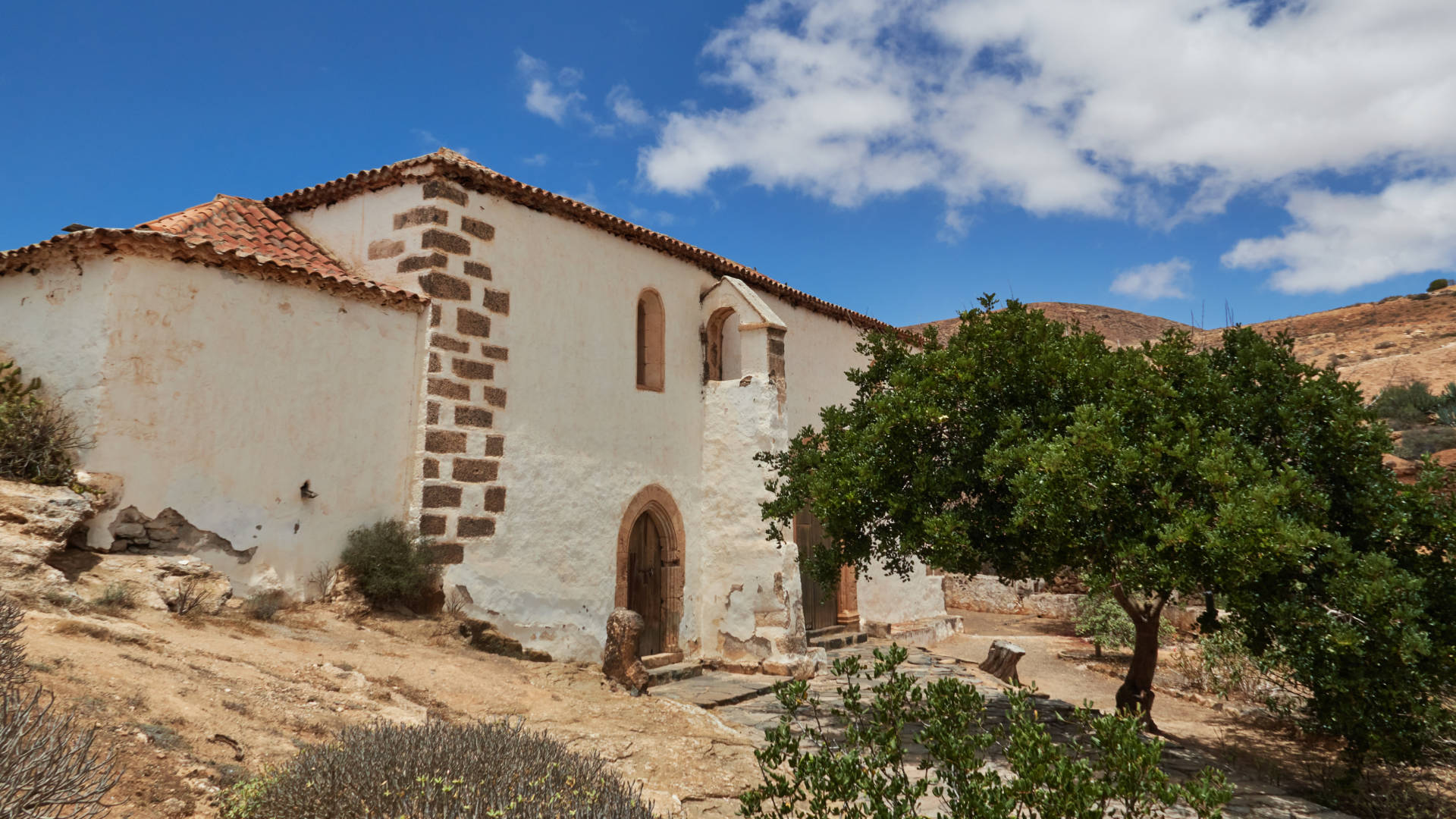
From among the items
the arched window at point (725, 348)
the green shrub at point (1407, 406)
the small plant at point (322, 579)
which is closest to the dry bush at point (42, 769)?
the small plant at point (322, 579)

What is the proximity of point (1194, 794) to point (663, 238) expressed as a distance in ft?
31.8

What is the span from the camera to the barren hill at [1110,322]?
4209 centimetres

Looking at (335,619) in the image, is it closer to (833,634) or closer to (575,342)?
(575,342)

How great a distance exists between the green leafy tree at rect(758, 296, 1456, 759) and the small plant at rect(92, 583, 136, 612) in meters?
5.39

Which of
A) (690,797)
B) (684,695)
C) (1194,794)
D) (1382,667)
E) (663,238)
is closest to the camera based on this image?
(1194,794)

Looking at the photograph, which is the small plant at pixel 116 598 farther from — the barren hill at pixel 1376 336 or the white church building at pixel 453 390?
the barren hill at pixel 1376 336

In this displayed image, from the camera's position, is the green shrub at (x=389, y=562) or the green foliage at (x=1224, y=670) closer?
the green shrub at (x=389, y=562)

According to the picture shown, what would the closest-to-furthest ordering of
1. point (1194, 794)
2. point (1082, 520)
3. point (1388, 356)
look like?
point (1194, 794)
point (1082, 520)
point (1388, 356)

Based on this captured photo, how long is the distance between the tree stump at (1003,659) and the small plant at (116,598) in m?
9.87

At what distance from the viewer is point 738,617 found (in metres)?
11.6

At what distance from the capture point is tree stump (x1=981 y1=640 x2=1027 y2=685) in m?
11.3

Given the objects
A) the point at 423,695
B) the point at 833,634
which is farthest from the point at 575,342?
the point at 833,634

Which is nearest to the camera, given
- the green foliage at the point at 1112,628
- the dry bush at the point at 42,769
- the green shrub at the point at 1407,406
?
the dry bush at the point at 42,769

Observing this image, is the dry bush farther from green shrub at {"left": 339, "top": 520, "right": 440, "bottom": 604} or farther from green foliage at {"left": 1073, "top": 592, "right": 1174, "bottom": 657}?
green foliage at {"left": 1073, "top": 592, "right": 1174, "bottom": 657}
